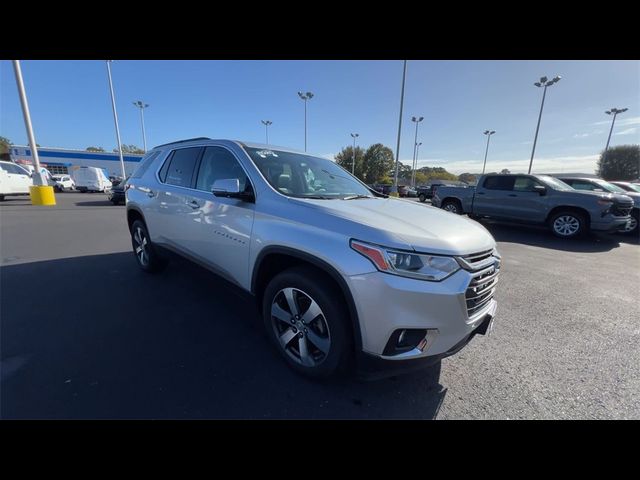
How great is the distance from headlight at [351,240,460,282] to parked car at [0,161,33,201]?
19120 millimetres

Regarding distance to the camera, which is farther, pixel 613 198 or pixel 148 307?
pixel 613 198

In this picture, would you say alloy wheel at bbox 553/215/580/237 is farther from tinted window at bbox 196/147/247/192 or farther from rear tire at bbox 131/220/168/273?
rear tire at bbox 131/220/168/273

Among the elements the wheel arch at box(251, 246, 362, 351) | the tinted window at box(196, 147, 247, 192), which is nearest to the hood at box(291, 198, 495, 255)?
the wheel arch at box(251, 246, 362, 351)

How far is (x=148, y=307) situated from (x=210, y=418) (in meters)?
1.97

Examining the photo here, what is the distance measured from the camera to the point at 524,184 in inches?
330

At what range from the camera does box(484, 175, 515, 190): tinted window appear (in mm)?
8703

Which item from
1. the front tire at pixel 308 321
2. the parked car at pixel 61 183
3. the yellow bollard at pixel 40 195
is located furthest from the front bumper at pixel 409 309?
the parked car at pixel 61 183

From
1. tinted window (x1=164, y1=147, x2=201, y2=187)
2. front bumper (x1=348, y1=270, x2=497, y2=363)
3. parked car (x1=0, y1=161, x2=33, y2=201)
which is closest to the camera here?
front bumper (x1=348, y1=270, x2=497, y2=363)

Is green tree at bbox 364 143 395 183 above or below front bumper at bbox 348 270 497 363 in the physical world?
above
